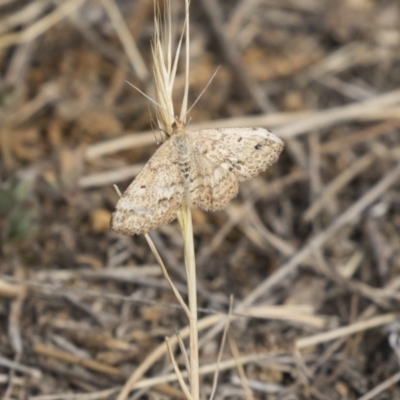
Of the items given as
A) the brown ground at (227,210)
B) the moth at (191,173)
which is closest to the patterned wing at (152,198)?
the moth at (191,173)

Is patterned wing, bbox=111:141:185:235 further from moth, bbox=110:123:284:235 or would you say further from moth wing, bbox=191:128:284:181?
moth wing, bbox=191:128:284:181

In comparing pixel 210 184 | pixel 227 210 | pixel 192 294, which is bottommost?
pixel 227 210

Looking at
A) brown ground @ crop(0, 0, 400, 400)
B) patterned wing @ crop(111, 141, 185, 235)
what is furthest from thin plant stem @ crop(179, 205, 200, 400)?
brown ground @ crop(0, 0, 400, 400)

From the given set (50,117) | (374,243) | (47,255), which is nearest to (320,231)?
(374,243)

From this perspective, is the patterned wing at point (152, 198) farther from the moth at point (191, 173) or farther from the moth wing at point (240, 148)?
the moth wing at point (240, 148)

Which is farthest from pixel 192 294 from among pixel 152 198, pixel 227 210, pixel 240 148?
pixel 227 210

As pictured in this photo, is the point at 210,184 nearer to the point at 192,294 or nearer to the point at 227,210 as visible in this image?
the point at 192,294
